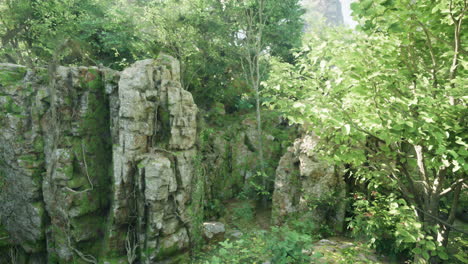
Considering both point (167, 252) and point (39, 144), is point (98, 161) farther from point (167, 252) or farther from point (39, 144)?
point (167, 252)

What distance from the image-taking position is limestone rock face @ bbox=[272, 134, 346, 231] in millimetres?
12469

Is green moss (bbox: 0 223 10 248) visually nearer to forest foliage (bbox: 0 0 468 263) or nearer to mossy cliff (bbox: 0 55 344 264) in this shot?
mossy cliff (bbox: 0 55 344 264)

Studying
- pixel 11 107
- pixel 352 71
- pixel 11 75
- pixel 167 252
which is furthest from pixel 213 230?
pixel 11 75

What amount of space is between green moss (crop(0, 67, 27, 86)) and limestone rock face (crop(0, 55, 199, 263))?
0.14ft

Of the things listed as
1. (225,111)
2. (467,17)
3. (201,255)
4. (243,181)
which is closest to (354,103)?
(467,17)

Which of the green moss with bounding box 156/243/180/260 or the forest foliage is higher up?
the forest foliage

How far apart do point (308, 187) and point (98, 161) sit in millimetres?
11333

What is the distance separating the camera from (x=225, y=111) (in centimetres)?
2238

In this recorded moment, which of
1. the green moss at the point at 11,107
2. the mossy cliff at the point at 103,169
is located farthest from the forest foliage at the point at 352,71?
the green moss at the point at 11,107

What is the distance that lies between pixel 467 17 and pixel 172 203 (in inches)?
481

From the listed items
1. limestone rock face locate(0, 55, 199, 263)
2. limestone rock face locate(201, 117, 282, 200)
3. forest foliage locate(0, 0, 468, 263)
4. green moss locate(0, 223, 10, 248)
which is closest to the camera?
forest foliage locate(0, 0, 468, 263)

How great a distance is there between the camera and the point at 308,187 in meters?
13.3

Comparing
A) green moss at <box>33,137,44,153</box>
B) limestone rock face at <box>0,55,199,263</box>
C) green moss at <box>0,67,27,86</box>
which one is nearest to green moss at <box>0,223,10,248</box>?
limestone rock face at <box>0,55,199,263</box>

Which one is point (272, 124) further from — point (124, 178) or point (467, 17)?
point (467, 17)
